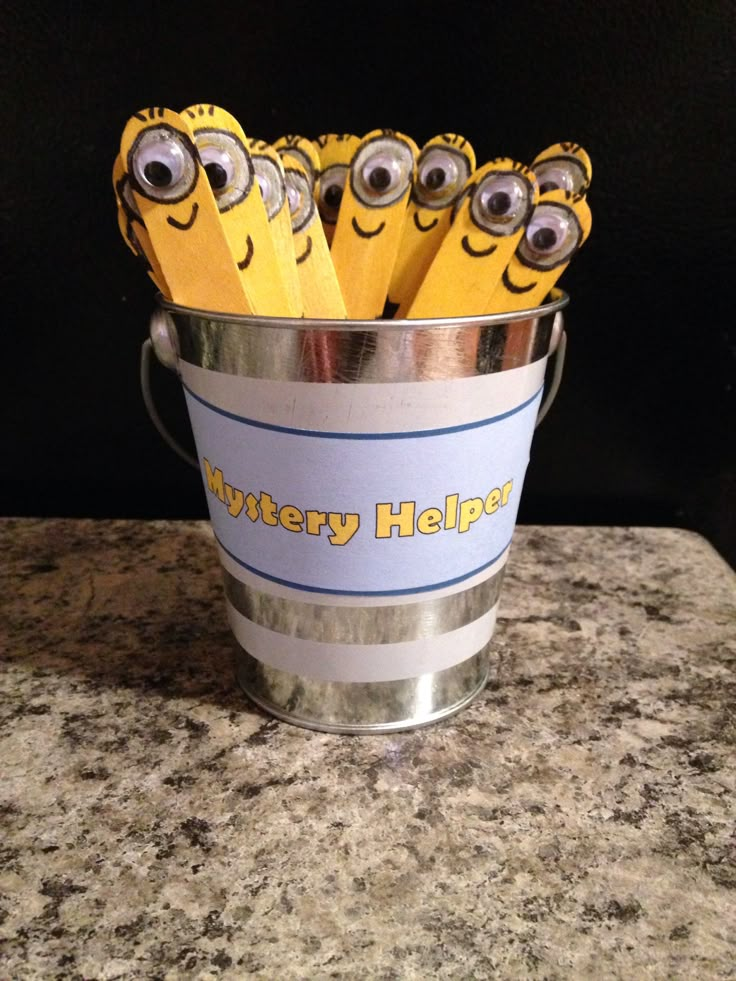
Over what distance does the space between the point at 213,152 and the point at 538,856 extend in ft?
1.14

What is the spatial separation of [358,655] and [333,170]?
0.28 meters

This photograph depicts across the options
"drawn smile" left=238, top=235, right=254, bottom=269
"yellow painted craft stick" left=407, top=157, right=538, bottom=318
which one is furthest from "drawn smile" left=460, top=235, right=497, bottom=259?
"drawn smile" left=238, top=235, right=254, bottom=269

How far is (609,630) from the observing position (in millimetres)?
505

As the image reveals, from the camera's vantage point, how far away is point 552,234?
1.18ft

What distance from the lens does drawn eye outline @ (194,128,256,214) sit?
33 cm

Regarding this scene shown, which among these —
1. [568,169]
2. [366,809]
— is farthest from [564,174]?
[366,809]

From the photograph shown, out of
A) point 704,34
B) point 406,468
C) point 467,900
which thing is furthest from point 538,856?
point 704,34

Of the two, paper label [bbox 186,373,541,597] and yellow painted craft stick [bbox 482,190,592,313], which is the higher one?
yellow painted craft stick [bbox 482,190,592,313]

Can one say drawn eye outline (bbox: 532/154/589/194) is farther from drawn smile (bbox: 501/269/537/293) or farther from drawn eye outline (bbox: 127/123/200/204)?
drawn eye outline (bbox: 127/123/200/204)

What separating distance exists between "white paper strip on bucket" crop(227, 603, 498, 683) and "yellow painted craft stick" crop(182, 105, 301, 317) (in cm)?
17

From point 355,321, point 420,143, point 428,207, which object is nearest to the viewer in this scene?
point 355,321

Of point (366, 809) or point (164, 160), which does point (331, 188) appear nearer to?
point (164, 160)

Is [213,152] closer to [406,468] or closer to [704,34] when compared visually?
[406,468]

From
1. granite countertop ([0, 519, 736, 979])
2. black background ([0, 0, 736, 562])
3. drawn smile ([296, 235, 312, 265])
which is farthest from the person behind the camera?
black background ([0, 0, 736, 562])
